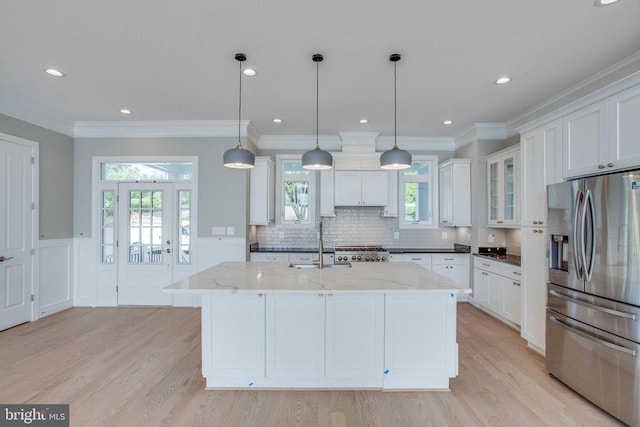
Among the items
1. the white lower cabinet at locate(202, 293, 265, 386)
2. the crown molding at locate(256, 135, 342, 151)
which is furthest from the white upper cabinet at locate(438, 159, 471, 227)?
the white lower cabinet at locate(202, 293, 265, 386)

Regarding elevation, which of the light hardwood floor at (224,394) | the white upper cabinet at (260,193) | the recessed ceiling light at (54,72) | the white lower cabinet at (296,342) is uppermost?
the recessed ceiling light at (54,72)

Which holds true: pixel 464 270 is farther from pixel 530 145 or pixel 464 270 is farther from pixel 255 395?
pixel 255 395

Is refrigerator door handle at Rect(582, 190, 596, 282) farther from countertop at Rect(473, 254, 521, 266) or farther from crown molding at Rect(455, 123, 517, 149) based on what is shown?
crown molding at Rect(455, 123, 517, 149)

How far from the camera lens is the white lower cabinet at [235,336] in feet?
7.88

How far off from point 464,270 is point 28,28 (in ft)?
18.8

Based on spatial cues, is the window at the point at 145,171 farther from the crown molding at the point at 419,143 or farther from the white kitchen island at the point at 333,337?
the crown molding at the point at 419,143

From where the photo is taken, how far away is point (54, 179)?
173 inches

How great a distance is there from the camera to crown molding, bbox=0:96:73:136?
3.72 meters

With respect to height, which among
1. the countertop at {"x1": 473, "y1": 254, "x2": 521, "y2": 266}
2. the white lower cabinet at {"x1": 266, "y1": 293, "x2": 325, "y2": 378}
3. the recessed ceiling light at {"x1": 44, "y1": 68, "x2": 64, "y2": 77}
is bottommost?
the white lower cabinet at {"x1": 266, "y1": 293, "x2": 325, "y2": 378}

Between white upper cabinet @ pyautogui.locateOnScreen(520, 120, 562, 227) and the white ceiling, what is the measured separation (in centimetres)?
60

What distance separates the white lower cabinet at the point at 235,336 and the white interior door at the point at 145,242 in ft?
8.68

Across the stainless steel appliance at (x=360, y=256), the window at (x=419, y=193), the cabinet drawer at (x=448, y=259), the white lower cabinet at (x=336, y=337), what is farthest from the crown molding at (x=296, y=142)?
the white lower cabinet at (x=336, y=337)

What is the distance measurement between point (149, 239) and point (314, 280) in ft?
11.1

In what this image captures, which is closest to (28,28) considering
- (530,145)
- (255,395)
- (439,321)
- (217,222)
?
(217,222)
